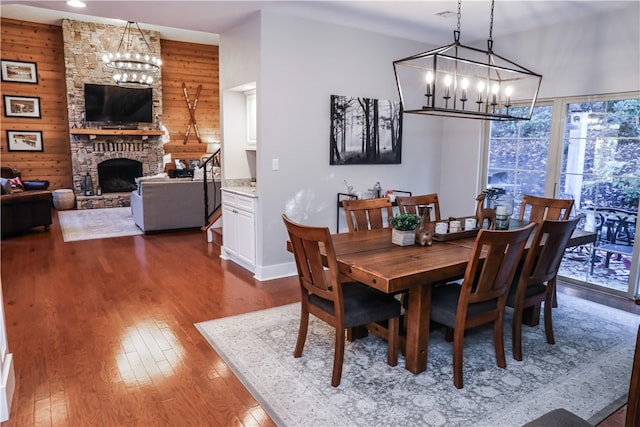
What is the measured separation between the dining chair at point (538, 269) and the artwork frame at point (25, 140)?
32.9 feet

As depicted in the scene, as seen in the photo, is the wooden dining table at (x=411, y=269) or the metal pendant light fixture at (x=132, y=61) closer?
the wooden dining table at (x=411, y=269)

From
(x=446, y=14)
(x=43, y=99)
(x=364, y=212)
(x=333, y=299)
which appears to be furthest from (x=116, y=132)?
(x=333, y=299)

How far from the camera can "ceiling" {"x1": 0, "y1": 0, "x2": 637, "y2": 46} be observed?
3988 millimetres

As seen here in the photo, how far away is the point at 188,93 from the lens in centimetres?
1072

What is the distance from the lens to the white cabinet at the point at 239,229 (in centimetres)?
472

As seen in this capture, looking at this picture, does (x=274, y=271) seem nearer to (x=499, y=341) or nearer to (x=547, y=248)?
(x=499, y=341)

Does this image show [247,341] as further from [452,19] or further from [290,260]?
[452,19]

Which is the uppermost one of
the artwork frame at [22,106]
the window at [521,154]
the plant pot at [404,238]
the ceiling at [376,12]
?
the ceiling at [376,12]

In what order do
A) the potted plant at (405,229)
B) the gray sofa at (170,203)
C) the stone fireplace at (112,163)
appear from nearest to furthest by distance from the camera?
1. the potted plant at (405,229)
2. the gray sofa at (170,203)
3. the stone fireplace at (112,163)

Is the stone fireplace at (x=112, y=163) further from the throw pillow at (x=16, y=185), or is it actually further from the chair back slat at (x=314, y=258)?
the chair back slat at (x=314, y=258)

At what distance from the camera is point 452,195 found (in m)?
5.86

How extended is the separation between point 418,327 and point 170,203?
5.30 metres

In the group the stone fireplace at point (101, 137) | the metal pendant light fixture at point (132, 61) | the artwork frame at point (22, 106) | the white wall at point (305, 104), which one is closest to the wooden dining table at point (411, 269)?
the white wall at point (305, 104)

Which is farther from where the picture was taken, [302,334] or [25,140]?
[25,140]
